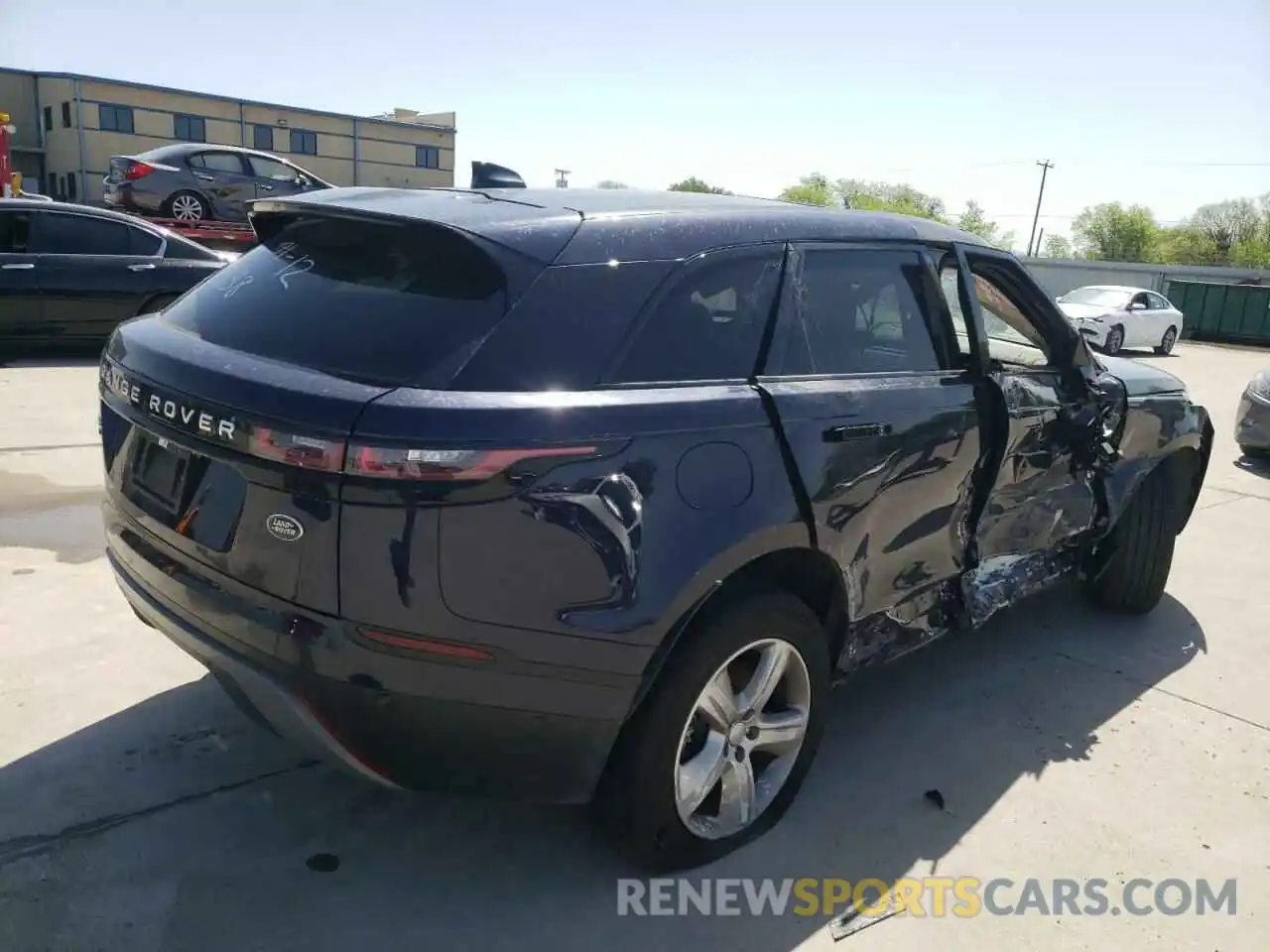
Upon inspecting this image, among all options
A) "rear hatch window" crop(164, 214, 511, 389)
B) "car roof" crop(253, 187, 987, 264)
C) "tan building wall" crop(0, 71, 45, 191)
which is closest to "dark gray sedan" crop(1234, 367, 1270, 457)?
"car roof" crop(253, 187, 987, 264)

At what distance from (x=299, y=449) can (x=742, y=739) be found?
4.70ft

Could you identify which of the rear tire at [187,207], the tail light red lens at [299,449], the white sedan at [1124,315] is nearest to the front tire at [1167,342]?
the white sedan at [1124,315]

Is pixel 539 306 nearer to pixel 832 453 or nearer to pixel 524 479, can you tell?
pixel 524 479

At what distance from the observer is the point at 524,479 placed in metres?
2.13

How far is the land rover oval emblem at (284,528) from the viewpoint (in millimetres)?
2170

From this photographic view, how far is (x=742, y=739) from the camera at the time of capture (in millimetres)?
2729

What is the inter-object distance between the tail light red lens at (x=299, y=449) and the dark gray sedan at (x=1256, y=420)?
8.90 meters

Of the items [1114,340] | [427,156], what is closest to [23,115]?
[427,156]

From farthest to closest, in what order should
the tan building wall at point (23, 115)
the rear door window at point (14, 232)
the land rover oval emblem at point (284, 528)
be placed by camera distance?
the tan building wall at point (23, 115)
the rear door window at point (14, 232)
the land rover oval emblem at point (284, 528)

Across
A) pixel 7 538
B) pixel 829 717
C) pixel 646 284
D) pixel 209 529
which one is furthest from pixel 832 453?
pixel 7 538

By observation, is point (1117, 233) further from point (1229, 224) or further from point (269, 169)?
point (269, 169)

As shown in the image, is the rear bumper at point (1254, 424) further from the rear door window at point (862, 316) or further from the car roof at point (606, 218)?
the car roof at point (606, 218)

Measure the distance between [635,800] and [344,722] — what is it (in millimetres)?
767

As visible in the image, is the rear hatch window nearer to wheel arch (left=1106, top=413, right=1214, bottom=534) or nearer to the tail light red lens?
the tail light red lens
